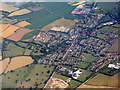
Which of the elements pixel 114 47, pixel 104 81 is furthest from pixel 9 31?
pixel 104 81

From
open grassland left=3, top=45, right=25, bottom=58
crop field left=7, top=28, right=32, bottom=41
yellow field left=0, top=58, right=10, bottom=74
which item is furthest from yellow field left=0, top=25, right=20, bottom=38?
yellow field left=0, top=58, right=10, bottom=74

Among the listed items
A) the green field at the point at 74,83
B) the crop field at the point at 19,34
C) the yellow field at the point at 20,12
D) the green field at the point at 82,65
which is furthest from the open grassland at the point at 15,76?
the yellow field at the point at 20,12

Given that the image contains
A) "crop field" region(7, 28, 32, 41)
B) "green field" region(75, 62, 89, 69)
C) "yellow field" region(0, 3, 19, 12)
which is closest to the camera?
"green field" region(75, 62, 89, 69)

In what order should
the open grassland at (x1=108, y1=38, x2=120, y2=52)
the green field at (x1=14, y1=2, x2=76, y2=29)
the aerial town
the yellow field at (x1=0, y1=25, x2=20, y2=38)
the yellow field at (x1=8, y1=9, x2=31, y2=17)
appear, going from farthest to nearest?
the yellow field at (x1=8, y1=9, x2=31, y2=17) → the green field at (x1=14, y1=2, x2=76, y2=29) → the yellow field at (x1=0, y1=25, x2=20, y2=38) → the open grassland at (x1=108, y1=38, x2=120, y2=52) → the aerial town

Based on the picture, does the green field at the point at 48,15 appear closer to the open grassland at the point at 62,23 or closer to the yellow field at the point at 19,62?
the open grassland at the point at 62,23

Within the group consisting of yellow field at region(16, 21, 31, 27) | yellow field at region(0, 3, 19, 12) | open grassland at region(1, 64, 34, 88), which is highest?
yellow field at region(0, 3, 19, 12)

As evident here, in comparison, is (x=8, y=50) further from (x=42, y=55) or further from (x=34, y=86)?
(x=34, y=86)

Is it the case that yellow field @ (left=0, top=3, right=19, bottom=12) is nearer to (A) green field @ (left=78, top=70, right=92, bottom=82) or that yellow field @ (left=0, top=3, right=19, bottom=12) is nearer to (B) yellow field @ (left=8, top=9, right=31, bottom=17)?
(B) yellow field @ (left=8, top=9, right=31, bottom=17)

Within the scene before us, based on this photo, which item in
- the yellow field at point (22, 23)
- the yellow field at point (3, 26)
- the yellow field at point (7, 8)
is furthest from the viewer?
the yellow field at point (7, 8)
